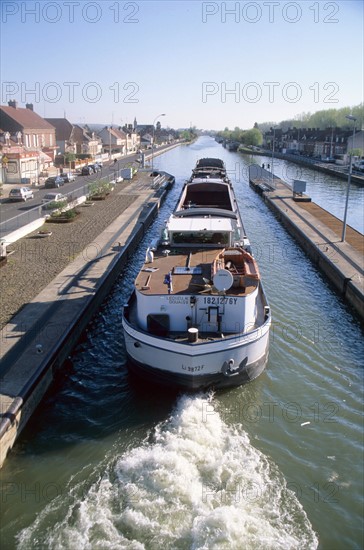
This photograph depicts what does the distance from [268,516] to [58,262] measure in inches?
702

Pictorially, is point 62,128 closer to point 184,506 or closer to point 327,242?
point 327,242

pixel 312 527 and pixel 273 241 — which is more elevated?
pixel 273 241

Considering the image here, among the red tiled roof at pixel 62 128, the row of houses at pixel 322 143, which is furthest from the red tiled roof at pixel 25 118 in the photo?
the row of houses at pixel 322 143

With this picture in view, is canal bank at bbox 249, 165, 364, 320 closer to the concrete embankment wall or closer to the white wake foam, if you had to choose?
the concrete embankment wall

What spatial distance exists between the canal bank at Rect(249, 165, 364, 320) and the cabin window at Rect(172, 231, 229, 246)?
6.61 meters

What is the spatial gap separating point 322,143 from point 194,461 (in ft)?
383

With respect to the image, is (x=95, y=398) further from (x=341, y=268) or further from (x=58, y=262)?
(x=341, y=268)

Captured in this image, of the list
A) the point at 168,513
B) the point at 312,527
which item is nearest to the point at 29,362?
the point at 168,513

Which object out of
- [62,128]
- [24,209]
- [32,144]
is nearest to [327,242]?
[24,209]

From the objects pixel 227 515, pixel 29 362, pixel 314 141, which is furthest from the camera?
pixel 314 141

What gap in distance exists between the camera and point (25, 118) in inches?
2832

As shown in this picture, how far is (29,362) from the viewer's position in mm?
14383

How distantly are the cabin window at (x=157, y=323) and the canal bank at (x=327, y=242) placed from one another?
9.60m

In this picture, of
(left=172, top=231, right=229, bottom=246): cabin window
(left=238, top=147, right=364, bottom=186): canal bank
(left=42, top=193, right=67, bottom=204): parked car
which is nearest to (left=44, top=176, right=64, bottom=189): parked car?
(left=42, top=193, right=67, bottom=204): parked car
